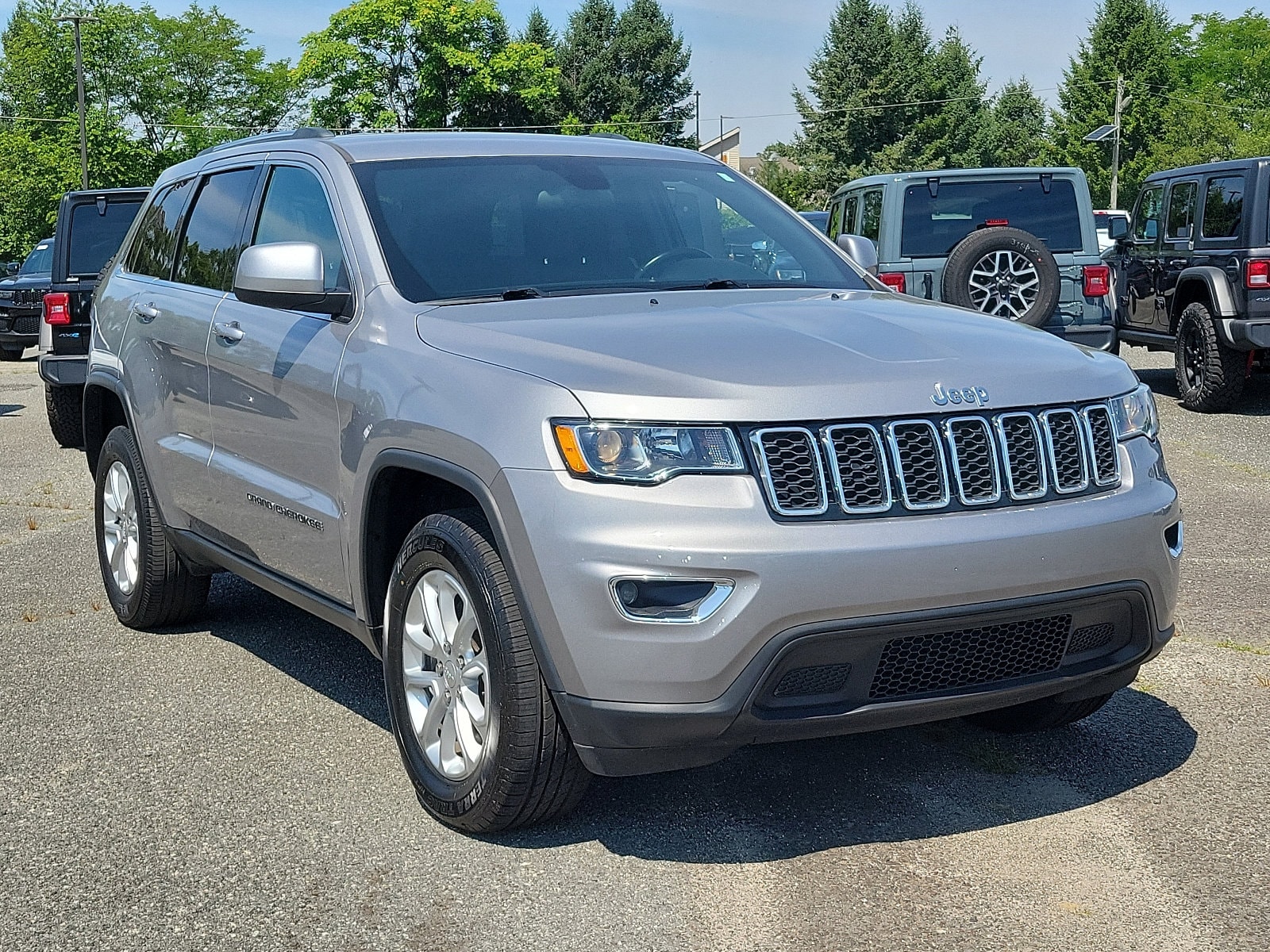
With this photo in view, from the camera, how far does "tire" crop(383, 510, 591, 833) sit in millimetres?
3596

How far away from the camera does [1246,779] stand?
4250 mm

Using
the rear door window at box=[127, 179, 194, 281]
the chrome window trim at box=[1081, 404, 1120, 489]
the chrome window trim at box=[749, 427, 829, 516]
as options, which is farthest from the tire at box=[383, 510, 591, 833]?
the rear door window at box=[127, 179, 194, 281]

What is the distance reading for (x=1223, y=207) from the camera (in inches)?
500

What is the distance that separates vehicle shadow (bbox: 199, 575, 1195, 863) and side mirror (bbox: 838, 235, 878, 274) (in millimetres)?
1550

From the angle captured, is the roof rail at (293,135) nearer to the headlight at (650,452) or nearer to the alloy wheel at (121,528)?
the alloy wheel at (121,528)

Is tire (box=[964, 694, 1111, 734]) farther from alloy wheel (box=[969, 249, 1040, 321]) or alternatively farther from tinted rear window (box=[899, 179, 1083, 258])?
tinted rear window (box=[899, 179, 1083, 258])

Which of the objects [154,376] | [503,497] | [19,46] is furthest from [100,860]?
[19,46]

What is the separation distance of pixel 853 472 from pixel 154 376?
3.17 meters

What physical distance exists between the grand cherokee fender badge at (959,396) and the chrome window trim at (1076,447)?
186 mm

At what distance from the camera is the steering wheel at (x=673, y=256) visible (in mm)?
4684

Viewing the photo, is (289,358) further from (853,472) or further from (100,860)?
(853,472)

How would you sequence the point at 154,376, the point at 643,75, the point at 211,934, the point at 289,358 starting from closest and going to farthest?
the point at 211,934 < the point at 289,358 < the point at 154,376 < the point at 643,75

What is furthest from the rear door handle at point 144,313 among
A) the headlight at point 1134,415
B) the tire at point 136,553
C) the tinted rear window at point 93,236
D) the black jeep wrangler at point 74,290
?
the tinted rear window at point 93,236

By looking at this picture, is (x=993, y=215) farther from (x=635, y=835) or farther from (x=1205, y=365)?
(x=635, y=835)
